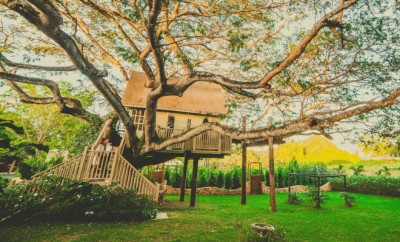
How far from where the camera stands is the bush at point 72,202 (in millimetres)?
6305

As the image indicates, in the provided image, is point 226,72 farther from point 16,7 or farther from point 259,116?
point 16,7

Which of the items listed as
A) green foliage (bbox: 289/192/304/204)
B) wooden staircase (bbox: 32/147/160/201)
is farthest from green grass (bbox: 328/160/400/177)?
wooden staircase (bbox: 32/147/160/201)

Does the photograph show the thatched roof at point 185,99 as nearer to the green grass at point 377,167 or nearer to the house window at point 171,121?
the house window at point 171,121

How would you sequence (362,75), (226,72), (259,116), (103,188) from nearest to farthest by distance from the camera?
(103,188) → (362,75) → (226,72) → (259,116)

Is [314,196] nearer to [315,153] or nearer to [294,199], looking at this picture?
[294,199]

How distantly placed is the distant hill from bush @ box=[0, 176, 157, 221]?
25476 millimetres

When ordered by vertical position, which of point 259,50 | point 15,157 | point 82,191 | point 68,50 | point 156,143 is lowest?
point 82,191

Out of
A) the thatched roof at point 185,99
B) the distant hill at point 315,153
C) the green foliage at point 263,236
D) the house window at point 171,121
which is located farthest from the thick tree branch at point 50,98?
the distant hill at point 315,153

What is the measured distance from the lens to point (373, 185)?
17172 mm

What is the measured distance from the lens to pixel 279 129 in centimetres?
546

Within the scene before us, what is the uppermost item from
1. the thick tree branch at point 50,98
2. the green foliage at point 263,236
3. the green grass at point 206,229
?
the thick tree branch at point 50,98

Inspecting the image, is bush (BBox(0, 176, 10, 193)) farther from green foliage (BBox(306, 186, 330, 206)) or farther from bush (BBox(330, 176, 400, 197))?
bush (BBox(330, 176, 400, 197))

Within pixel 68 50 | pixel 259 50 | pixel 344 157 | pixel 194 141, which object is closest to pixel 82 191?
pixel 68 50

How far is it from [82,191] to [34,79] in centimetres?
509
